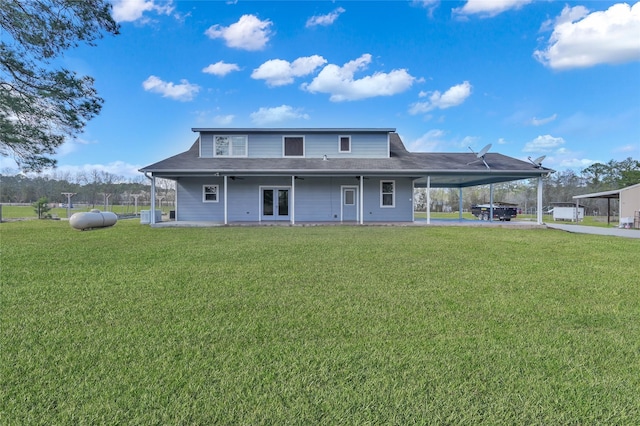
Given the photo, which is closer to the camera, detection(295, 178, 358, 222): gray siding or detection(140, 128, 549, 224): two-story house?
detection(140, 128, 549, 224): two-story house

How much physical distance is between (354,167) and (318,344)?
1322 centimetres

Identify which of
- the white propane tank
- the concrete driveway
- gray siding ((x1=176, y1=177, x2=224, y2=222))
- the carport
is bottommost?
the concrete driveway

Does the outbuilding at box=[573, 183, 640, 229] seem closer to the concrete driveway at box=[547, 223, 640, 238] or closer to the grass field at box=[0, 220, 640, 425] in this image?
the concrete driveway at box=[547, 223, 640, 238]

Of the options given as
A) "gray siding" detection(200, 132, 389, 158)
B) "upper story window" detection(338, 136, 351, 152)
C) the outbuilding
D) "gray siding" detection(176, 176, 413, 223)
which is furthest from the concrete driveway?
"upper story window" detection(338, 136, 351, 152)

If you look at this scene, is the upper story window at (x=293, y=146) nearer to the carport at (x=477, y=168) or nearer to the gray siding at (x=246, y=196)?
the gray siding at (x=246, y=196)

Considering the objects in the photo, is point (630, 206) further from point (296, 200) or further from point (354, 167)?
point (296, 200)

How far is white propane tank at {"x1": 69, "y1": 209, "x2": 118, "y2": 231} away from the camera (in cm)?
1255

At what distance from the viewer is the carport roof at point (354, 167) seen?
587 inches

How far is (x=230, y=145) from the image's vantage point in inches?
690

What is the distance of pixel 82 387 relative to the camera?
87.7 inches

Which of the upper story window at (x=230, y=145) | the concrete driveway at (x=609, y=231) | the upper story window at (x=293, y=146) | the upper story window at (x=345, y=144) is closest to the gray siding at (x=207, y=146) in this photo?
the upper story window at (x=230, y=145)

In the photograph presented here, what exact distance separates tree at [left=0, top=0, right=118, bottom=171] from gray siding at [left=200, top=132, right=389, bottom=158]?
5.53m

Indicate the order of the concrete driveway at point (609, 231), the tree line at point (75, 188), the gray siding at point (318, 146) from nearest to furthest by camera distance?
1. the concrete driveway at point (609, 231)
2. the gray siding at point (318, 146)
3. the tree line at point (75, 188)

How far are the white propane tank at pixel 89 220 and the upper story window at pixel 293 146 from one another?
29.4ft
